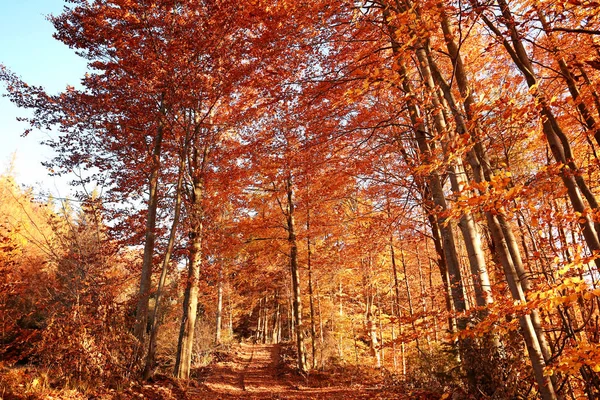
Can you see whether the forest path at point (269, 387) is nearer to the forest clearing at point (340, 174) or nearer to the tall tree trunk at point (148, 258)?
the forest clearing at point (340, 174)

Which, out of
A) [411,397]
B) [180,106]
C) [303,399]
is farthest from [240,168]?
[411,397]

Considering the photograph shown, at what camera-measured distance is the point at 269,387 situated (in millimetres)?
10602

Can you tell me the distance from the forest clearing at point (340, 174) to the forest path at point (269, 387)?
161 millimetres

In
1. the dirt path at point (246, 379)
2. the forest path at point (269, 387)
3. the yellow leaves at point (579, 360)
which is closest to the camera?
the yellow leaves at point (579, 360)

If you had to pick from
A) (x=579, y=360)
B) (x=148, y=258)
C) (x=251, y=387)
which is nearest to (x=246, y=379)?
(x=251, y=387)

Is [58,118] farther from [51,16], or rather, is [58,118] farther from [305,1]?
[305,1]

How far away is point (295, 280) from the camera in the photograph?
12891mm

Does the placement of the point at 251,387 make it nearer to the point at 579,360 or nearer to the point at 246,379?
A: the point at 246,379

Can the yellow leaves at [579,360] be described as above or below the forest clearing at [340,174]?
below

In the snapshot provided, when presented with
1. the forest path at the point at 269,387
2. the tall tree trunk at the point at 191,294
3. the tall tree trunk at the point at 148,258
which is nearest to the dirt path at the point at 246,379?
the forest path at the point at 269,387

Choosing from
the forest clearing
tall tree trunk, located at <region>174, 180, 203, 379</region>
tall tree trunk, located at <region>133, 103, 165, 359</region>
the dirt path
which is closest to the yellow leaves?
the forest clearing

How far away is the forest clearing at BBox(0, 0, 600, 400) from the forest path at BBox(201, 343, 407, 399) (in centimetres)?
16

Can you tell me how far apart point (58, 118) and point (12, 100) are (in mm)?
976

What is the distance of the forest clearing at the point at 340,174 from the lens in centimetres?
400
